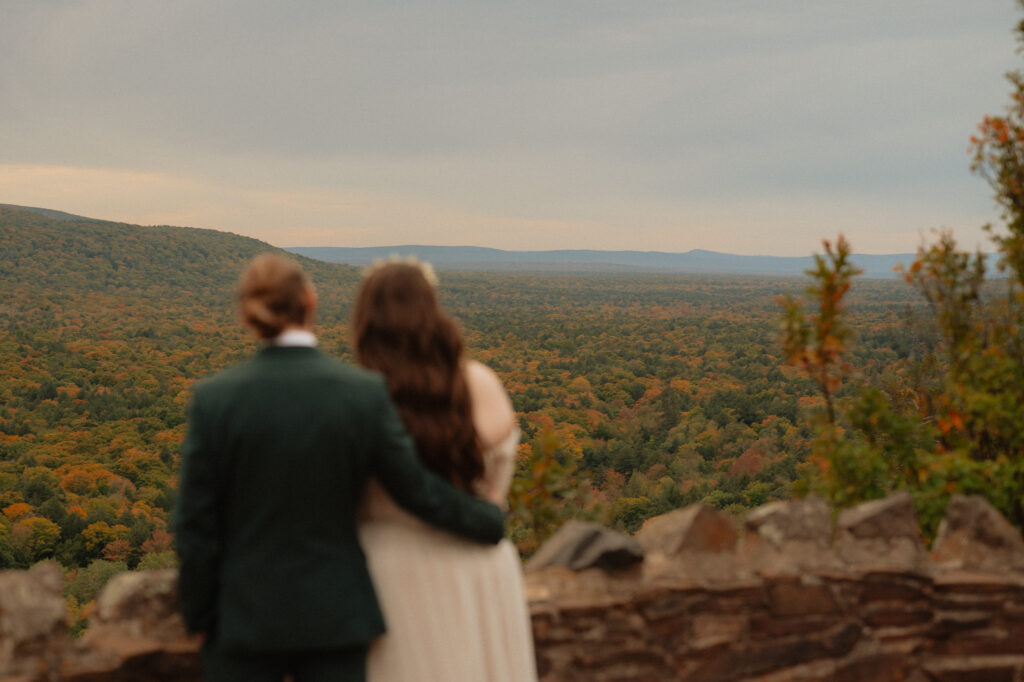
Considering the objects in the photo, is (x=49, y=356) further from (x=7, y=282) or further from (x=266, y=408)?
(x=266, y=408)

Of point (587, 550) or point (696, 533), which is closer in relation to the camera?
point (587, 550)

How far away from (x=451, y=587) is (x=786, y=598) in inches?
56.7

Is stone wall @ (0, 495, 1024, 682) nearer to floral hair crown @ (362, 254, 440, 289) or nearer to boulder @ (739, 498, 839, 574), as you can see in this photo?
boulder @ (739, 498, 839, 574)

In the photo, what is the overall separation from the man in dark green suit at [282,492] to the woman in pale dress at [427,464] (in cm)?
13

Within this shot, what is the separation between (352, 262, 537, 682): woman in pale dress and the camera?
172 centimetres

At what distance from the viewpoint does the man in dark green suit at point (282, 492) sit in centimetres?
148

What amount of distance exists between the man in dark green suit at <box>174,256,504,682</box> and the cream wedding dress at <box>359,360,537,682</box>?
0.41ft

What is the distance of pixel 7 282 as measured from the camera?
83312 mm

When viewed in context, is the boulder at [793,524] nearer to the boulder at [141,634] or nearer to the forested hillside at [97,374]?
the boulder at [141,634]

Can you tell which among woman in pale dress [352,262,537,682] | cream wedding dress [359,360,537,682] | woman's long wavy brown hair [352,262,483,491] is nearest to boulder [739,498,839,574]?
cream wedding dress [359,360,537,682]

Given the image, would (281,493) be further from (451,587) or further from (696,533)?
(696,533)

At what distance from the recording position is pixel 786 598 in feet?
8.78

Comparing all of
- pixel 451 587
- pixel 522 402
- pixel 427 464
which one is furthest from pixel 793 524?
pixel 522 402

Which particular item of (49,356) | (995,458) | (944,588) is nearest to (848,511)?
(944,588)
